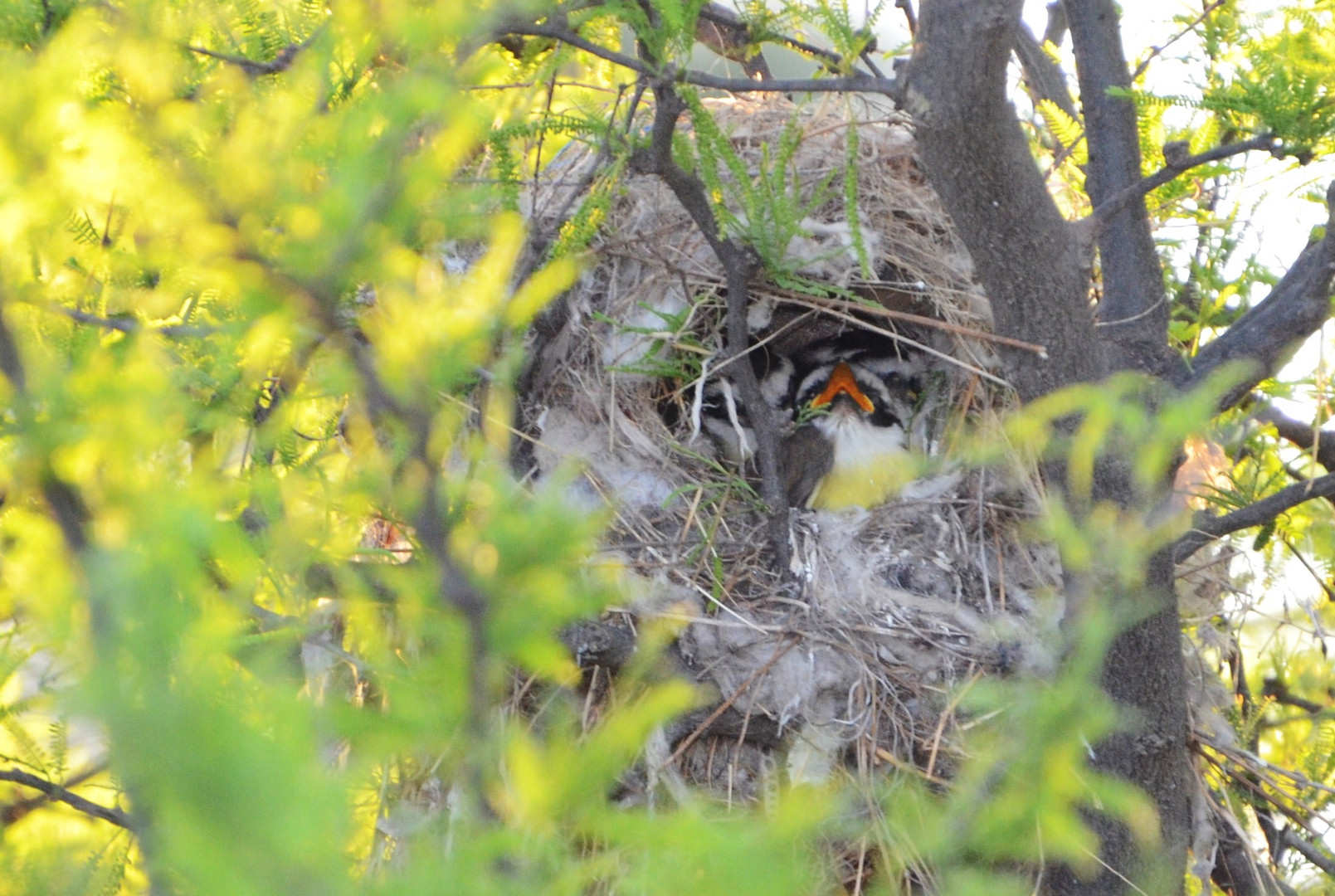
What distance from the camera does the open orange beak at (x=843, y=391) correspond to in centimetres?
265

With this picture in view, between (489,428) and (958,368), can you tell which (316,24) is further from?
(958,368)

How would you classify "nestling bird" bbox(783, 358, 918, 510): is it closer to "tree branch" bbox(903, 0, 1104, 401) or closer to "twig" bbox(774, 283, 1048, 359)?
"twig" bbox(774, 283, 1048, 359)

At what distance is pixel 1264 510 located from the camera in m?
1.56

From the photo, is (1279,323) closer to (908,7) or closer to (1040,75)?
(908,7)

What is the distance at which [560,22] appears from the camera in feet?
4.60

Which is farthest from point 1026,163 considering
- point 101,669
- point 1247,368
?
point 101,669

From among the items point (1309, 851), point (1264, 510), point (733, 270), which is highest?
point (733, 270)

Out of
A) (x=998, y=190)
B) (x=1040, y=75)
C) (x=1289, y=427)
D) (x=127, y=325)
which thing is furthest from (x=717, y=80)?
(x=1289, y=427)

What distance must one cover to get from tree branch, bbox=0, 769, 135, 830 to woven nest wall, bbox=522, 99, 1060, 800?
0.71 m

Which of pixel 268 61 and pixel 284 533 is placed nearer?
pixel 284 533

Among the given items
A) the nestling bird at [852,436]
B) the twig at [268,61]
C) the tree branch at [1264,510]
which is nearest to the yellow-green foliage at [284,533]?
the twig at [268,61]

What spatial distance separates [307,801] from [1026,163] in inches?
50.6

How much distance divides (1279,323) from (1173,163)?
0.34m

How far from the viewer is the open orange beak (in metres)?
2.65
